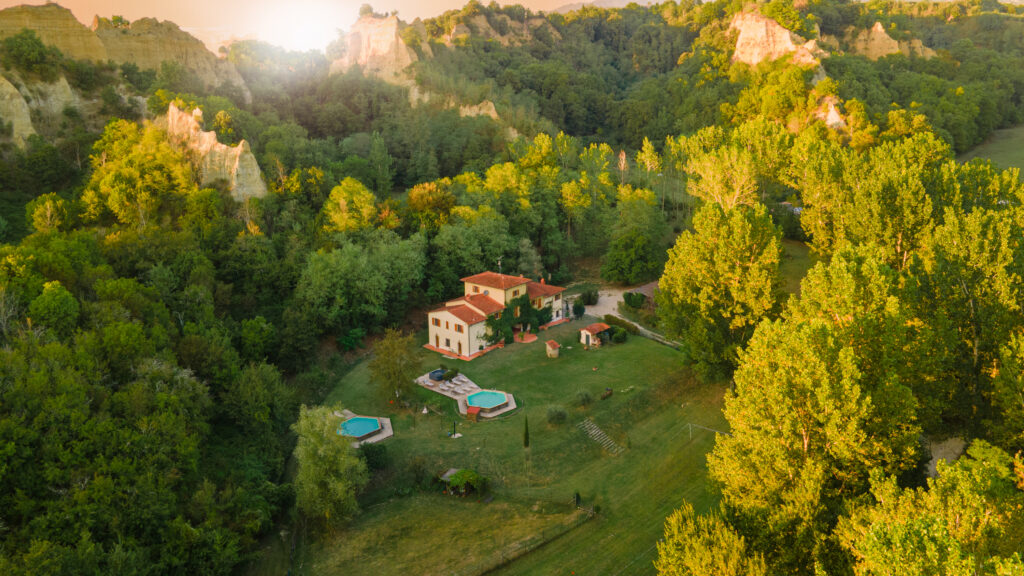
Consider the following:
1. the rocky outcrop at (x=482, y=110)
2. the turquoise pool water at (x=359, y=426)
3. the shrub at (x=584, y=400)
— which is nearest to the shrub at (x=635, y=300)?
the shrub at (x=584, y=400)

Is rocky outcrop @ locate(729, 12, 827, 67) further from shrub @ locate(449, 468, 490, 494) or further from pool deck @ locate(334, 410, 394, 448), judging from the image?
shrub @ locate(449, 468, 490, 494)

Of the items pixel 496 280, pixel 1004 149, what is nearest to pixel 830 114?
pixel 1004 149

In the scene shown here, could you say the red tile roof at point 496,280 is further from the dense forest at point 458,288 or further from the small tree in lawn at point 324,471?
the small tree in lawn at point 324,471

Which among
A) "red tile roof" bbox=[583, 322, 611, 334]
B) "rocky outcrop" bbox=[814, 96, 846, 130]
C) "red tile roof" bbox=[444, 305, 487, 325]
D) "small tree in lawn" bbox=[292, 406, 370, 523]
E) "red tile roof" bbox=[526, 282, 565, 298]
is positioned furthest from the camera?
"rocky outcrop" bbox=[814, 96, 846, 130]

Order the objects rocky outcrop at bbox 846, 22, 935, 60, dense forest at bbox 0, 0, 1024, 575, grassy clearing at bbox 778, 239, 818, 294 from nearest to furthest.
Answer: dense forest at bbox 0, 0, 1024, 575 → grassy clearing at bbox 778, 239, 818, 294 → rocky outcrop at bbox 846, 22, 935, 60

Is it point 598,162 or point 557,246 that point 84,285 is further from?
point 598,162

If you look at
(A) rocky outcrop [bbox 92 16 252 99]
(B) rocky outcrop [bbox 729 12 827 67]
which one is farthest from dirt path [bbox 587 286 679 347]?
(B) rocky outcrop [bbox 729 12 827 67]

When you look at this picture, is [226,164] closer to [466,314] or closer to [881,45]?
[466,314]
